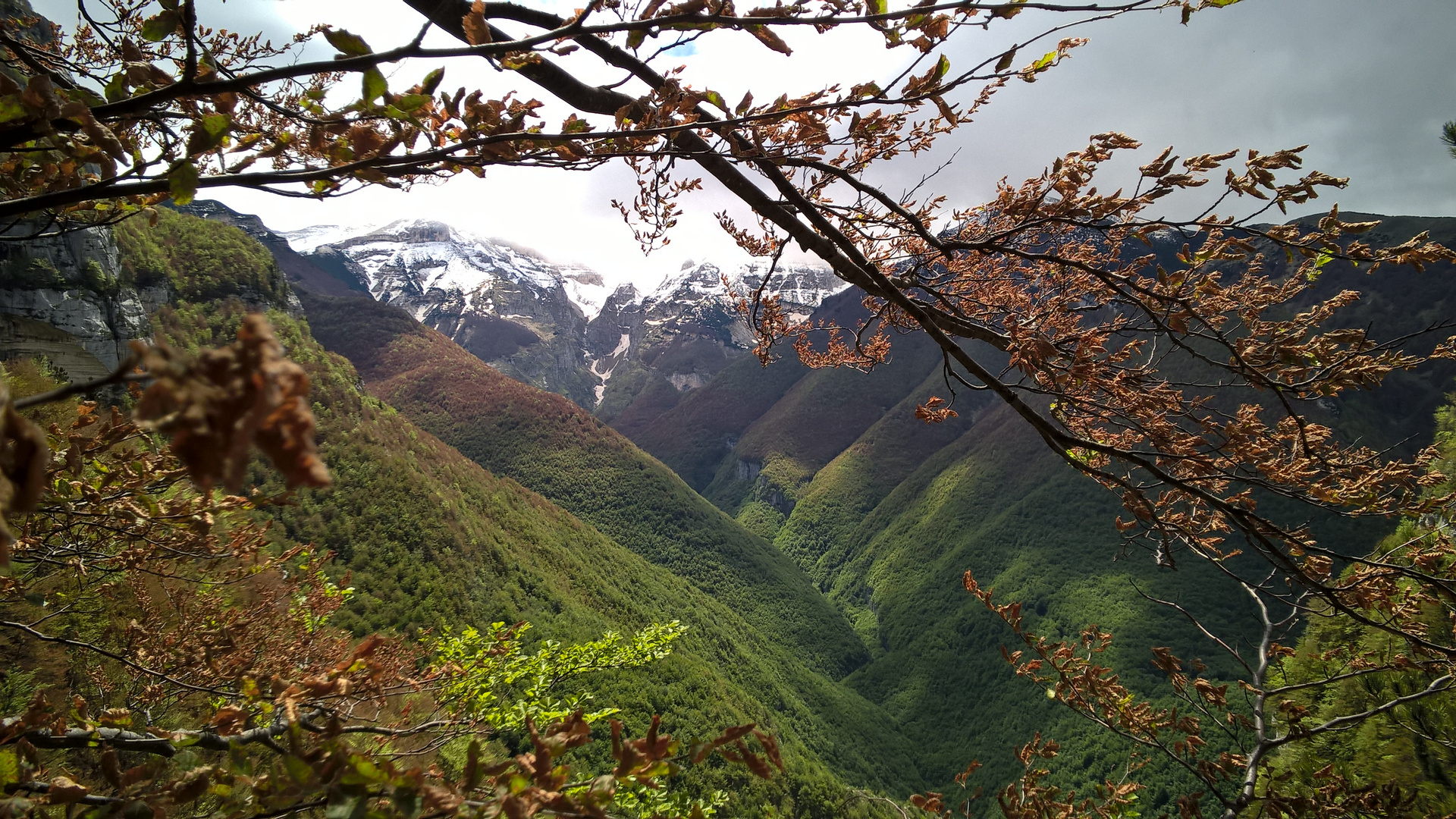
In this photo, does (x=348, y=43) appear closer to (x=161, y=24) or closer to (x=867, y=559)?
(x=161, y=24)

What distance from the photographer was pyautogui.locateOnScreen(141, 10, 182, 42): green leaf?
1.25m

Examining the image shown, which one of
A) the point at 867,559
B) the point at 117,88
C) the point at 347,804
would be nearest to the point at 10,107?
the point at 117,88

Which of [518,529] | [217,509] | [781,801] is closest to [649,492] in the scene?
[518,529]

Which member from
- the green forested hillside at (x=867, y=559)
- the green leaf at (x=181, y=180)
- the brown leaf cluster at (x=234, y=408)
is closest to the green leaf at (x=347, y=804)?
the brown leaf cluster at (x=234, y=408)

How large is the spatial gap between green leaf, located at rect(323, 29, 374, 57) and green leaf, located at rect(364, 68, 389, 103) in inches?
1.5

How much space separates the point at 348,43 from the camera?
1.19 metres

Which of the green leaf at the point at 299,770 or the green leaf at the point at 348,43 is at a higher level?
the green leaf at the point at 348,43

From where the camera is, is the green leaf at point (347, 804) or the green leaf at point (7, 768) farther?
the green leaf at point (7, 768)

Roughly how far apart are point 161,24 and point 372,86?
0.54 meters

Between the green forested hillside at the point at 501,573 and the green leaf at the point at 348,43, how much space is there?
17001 millimetres

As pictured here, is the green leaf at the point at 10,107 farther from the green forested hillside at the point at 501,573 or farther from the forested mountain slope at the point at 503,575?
the green forested hillside at the point at 501,573

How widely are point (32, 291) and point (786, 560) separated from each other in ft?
217

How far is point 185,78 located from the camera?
1212mm

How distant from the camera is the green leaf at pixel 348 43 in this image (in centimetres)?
116
